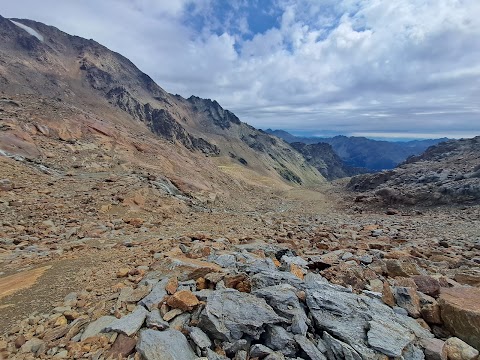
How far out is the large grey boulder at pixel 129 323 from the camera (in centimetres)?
565

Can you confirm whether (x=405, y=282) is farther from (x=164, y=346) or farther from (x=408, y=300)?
(x=164, y=346)

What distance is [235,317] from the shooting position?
19.3ft

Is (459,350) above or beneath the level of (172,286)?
beneath

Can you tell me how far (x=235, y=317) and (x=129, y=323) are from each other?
2016 millimetres

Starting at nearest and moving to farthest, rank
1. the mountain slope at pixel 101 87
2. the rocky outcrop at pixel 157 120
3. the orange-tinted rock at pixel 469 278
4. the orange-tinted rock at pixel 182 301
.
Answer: the orange-tinted rock at pixel 182 301 < the orange-tinted rock at pixel 469 278 < the mountain slope at pixel 101 87 < the rocky outcrop at pixel 157 120

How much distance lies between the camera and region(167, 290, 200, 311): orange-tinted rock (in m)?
6.25

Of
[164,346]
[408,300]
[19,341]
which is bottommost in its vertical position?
[19,341]

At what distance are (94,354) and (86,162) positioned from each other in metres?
21.5

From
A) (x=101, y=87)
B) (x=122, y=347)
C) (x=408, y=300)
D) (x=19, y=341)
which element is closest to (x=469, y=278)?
(x=408, y=300)

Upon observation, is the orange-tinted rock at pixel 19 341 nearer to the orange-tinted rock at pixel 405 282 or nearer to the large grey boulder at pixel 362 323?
the large grey boulder at pixel 362 323

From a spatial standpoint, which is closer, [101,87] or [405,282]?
[405,282]

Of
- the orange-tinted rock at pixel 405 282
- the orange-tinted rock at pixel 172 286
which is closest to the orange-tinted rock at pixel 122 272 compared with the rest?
the orange-tinted rock at pixel 172 286

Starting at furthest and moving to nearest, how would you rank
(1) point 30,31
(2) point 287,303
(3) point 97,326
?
(1) point 30,31 < (2) point 287,303 < (3) point 97,326

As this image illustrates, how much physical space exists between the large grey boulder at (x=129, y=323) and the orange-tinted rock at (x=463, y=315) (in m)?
6.13
